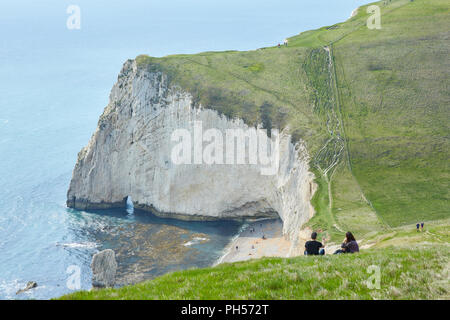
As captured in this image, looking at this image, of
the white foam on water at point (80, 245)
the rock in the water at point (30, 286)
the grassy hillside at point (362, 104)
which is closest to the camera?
the grassy hillside at point (362, 104)

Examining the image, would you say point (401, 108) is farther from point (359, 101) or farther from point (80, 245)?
point (80, 245)

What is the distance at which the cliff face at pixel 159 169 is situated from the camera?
96.8m

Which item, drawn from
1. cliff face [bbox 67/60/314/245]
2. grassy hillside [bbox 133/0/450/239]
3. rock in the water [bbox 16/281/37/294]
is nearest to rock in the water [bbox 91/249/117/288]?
grassy hillside [bbox 133/0/450/239]

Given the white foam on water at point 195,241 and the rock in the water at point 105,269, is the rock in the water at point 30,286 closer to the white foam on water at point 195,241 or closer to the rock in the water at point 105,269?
the white foam on water at point 195,241

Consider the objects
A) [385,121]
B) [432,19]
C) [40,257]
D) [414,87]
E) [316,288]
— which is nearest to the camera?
[316,288]

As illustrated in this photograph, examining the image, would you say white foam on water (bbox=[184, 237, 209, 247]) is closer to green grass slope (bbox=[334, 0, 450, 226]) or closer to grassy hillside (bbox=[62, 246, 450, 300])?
green grass slope (bbox=[334, 0, 450, 226])

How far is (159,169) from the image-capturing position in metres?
104

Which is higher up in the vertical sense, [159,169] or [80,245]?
[159,169]

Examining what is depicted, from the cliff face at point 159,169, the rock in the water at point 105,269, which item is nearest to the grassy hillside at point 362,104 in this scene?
the cliff face at point 159,169

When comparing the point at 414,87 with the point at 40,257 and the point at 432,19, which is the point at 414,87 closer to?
the point at 432,19

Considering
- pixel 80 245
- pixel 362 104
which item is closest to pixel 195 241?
pixel 80 245
